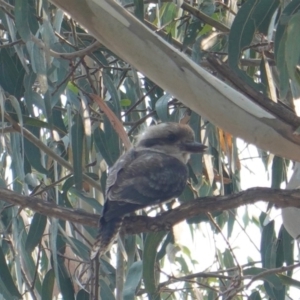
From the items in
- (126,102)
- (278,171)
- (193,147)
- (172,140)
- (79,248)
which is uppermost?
(126,102)

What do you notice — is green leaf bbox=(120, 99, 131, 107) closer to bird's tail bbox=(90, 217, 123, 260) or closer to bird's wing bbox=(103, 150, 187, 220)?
bird's wing bbox=(103, 150, 187, 220)

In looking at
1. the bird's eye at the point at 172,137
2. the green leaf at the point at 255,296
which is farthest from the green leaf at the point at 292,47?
the bird's eye at the point at 172,137

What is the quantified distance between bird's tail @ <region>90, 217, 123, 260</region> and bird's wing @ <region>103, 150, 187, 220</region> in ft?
0.09

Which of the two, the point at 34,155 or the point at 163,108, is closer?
the point at 163,108

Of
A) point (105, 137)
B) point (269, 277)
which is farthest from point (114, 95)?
point (269, 277)

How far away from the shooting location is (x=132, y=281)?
2.51m

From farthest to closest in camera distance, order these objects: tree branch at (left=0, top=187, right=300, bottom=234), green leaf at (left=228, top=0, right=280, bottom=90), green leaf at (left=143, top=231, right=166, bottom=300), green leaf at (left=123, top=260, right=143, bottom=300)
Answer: green leaf at (left=143, top=231, right=166, bottom=300), green leaf at (left=123, top=260, right=143, bottom=300), green leaf at (left=228, top=0, right=280, bottom=90), tree branch at (left=0, top=187, right=300, bottom=234)

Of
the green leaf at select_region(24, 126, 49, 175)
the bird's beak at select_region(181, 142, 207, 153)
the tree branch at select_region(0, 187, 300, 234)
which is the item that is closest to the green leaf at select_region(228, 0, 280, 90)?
the tree branch at select_region(0, 187, 300, 234)

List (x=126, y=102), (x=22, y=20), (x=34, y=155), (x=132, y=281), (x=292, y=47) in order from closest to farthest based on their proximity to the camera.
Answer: (x=292, y=47)
(x=22, y=20)
(x=132, y=281)
(x=34, y=155)
(x=126, y=102)

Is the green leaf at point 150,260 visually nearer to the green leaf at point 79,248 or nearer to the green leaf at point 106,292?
the green leaf at point 106,292

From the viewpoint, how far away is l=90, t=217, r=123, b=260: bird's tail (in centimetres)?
245

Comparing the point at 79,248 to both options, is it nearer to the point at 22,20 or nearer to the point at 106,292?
the point at 106,292

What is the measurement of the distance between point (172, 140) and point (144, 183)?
51 cm

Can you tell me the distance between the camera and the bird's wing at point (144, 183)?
2.65 metres
